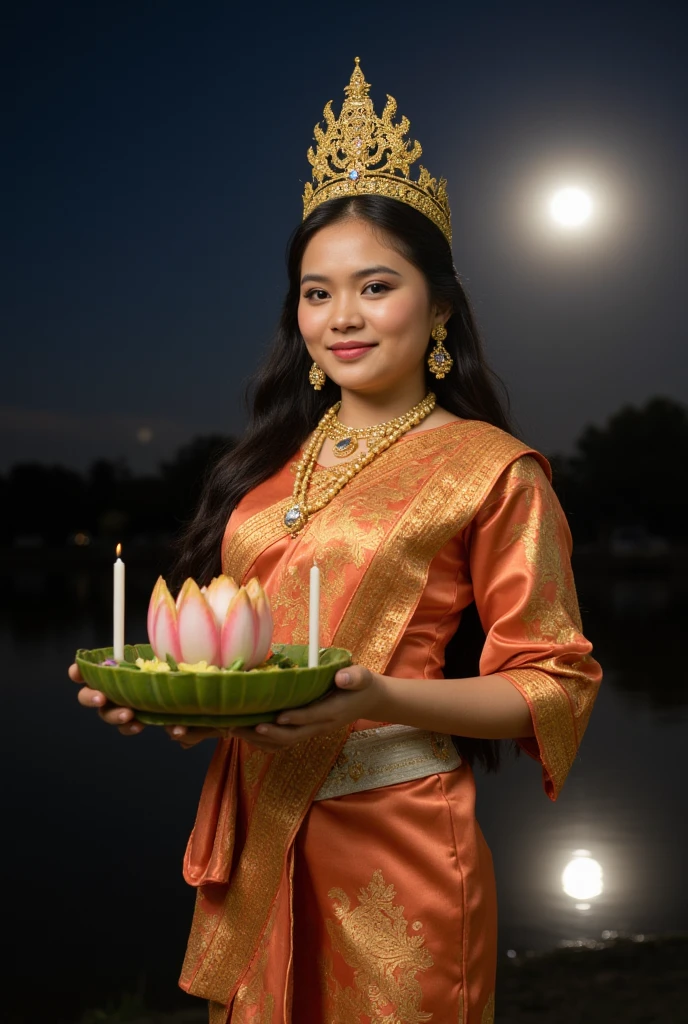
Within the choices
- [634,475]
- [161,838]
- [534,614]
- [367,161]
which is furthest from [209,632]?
[634,475]

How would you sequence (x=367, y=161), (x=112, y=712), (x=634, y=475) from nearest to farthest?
(x=112, y=712) → (x=367, y=161) → (x=634, y=475)

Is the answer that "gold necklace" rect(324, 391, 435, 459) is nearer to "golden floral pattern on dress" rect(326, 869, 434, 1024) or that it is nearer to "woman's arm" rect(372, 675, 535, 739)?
"woman's arm" rect(372, 675, 535, 739)

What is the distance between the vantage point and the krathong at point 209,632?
4.27 ft

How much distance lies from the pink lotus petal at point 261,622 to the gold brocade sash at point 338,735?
34 centimetres

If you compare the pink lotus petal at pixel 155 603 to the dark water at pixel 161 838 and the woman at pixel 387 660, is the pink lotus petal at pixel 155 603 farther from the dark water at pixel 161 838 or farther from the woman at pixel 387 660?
the dark water at pixel 161 838

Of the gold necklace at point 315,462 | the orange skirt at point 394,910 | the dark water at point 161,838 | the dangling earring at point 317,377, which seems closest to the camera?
the orange skirt at point 394,910

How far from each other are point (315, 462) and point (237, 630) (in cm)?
69

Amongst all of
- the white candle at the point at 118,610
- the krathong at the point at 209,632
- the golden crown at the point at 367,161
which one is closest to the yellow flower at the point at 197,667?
the krathong at the point at 209,632

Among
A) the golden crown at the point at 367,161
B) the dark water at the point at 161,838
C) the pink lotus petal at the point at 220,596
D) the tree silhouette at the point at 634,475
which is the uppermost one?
the tree silhouette at the point at 634,475

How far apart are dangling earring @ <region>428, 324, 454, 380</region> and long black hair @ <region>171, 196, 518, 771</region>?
0.15ft

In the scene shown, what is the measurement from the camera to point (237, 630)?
131 centimetres

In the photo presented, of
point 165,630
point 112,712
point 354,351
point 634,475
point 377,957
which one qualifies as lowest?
point 377,957

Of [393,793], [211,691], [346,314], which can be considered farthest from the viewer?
[346,314]

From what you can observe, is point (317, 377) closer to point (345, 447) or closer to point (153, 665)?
point (345, 447)
